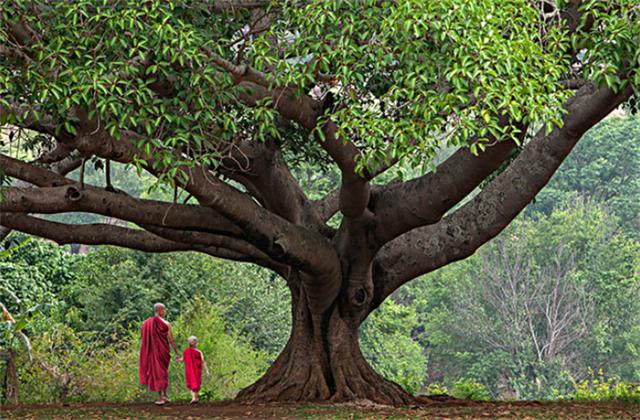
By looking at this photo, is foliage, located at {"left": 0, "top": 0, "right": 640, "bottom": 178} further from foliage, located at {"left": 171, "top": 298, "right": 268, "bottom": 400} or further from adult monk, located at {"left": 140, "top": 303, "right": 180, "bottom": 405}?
foliage, located at {"left": 171, "top": 298, "right": 268, "bottom": 400}

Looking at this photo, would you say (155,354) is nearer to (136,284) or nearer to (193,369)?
(193,369)

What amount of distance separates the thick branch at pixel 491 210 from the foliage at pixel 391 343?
22.9 m

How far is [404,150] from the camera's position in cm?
820

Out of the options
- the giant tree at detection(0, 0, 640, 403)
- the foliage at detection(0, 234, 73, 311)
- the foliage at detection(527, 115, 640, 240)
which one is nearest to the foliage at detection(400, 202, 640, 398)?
the foliage at detection(527, 115, 640, 240)

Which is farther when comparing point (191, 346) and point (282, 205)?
point (191, 346)

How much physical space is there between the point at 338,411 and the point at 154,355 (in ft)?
11.1

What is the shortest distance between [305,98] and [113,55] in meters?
1.94

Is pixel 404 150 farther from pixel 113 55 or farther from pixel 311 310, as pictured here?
pixel 311 310

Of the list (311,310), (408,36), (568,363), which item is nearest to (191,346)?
(311,310)

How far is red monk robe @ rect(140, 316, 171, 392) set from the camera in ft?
46.9

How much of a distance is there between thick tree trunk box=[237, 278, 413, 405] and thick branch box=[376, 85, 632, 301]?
2.82ft

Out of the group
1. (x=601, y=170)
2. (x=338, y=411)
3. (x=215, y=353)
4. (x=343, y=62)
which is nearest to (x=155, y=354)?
(x=338, y=411)

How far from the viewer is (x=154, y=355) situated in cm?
1430

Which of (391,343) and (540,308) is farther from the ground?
(540,308)
